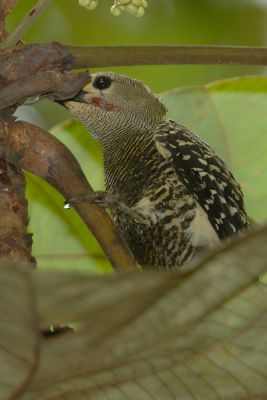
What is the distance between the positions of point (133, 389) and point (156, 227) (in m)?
1.64

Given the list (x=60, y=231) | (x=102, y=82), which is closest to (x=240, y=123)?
(x=60, y=231)

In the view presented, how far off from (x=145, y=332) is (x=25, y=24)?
2.88ft

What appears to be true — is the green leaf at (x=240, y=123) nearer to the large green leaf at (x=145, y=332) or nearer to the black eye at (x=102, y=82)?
the black eye at (x=102, y=82)

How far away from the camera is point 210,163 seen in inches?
110

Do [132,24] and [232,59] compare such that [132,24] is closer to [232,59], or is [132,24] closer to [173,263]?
[173,263]

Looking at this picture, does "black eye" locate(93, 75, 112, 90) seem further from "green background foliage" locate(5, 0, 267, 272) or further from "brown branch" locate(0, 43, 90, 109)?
"brown branch" locate(0, 43, 90, 109)

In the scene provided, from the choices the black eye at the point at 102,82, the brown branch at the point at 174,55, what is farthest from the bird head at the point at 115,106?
the brown branch at the point at 174,55

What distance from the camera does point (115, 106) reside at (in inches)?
122

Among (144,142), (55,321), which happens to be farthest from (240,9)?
(55,321)

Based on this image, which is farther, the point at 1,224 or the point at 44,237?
the point at 44,237

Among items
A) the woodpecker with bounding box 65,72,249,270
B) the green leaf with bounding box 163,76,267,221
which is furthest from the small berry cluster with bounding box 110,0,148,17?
the woodpecker with bounding box 65,72,249,270

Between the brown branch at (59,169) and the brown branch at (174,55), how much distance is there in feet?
0.63

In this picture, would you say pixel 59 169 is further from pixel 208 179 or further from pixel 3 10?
pixel 208 179

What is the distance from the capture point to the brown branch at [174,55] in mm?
1641
